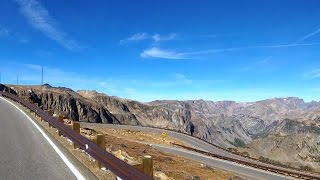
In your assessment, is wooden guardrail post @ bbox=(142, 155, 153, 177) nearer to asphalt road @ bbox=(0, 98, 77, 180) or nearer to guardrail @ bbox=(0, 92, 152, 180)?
guardrail @ bbox=(0, 92, 152, 180)

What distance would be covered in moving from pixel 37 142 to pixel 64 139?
159 centimetres

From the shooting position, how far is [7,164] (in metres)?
10.0

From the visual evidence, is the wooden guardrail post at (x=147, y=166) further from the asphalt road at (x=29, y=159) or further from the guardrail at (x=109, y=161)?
the asphalt road at (x=29, y=159)

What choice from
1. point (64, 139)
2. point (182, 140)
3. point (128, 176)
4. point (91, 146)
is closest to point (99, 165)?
point (91, 146)

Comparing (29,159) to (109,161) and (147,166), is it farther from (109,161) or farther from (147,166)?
(147,166)

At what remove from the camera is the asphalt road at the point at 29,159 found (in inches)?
357

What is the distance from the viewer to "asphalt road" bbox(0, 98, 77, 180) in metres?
9.06

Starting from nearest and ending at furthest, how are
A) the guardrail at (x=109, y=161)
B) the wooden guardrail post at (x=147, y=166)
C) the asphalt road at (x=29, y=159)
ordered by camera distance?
the guardrail at (x=109, y=161)
the wooden guardrail post at (x=147, y=166)
the asphalt road at (x=29, y=159)

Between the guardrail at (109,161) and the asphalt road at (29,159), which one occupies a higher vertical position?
the guardrail at (109,161)

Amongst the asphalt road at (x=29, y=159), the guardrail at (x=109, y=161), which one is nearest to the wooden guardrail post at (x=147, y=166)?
the guardrail at (x=109, y=161)

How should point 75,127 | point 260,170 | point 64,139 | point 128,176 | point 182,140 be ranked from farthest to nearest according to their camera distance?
point 182,140 → point 260,170 → point 64,139 → point 75,127 → point 128,176

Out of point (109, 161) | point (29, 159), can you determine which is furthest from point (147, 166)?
point (29, 159)

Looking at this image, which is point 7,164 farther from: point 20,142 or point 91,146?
point 20,142

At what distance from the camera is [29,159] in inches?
433
